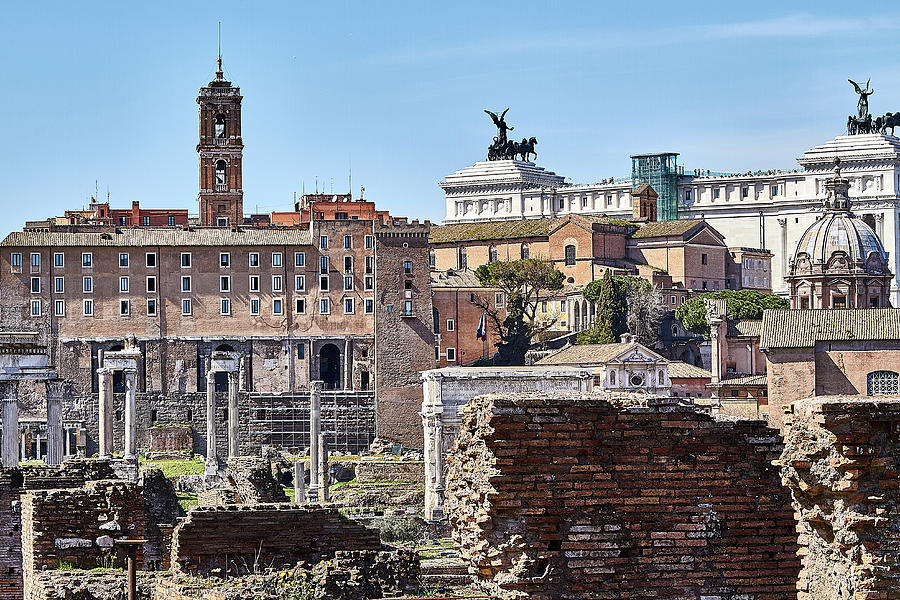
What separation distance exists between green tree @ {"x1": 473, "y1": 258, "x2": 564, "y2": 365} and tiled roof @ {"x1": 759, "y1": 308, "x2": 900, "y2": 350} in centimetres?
2162

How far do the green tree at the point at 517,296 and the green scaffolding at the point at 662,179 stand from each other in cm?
2515

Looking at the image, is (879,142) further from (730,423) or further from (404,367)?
(730,423)

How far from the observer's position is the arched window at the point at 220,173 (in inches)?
3457

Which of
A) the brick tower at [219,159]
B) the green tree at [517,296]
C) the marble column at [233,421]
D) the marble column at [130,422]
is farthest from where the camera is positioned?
the brick tower at [219,159]

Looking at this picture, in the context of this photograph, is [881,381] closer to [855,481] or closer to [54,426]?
[54,426]

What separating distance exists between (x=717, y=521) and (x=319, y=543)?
4.28 meters

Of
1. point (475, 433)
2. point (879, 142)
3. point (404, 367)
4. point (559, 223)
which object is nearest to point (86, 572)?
point (475, 433)

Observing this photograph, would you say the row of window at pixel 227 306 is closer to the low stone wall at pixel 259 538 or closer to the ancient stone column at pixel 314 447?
the ancient stone column at pixel 314 447

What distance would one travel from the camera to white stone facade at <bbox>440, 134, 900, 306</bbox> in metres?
113

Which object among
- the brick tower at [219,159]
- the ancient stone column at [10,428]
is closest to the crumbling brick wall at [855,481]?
the ancient stone column at [10,428]

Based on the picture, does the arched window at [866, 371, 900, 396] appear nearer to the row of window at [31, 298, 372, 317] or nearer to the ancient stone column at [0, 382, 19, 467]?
the row of window at [31, 298, 372, 317]

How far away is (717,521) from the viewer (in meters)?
9.27

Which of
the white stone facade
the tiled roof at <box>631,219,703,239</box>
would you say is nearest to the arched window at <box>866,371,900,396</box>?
the tiled roof at <box>631,219,703,239</box>

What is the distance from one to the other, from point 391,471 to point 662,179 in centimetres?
6093
